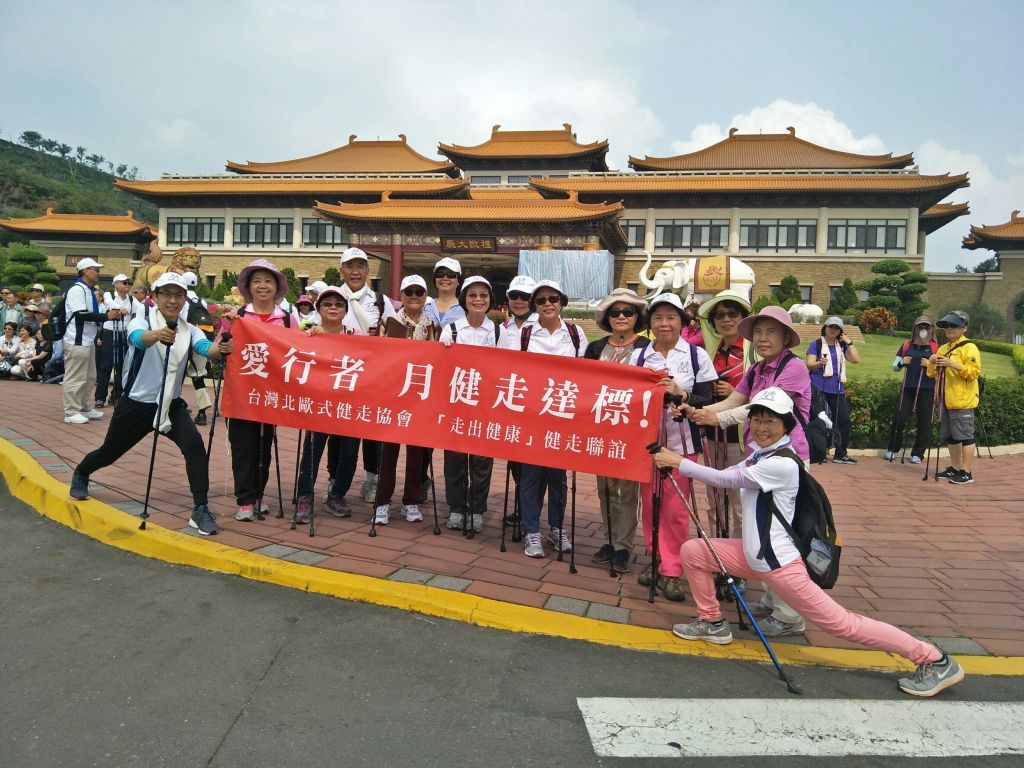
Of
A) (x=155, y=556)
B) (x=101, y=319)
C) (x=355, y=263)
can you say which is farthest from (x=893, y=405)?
(x=101, y=319)

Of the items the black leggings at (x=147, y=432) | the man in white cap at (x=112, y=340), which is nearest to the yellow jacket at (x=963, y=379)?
the black leggings at (x=147, y=432)

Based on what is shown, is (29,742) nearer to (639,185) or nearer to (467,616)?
(467,616)

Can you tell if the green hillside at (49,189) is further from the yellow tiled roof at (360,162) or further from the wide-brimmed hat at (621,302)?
the wide-brimmed hat at (621,302)

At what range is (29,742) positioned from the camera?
A: 218 centimetres

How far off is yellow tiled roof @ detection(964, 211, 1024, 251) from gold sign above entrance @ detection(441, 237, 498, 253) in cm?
2470

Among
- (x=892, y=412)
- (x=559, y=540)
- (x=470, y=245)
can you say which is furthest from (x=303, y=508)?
(x=470, y=245)

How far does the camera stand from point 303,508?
458cm

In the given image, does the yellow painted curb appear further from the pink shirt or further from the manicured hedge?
the manicured hedge

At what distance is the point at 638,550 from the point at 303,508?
2.26 m

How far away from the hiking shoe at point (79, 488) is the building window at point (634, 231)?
33078mm

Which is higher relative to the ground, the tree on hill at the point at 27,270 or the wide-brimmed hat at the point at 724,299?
the tree on hill at the point at 27,270

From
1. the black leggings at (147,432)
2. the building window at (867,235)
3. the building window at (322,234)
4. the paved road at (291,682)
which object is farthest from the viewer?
the building window at (322,234)

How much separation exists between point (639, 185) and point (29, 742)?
115ft

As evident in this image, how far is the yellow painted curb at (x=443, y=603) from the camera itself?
3.08 meters
